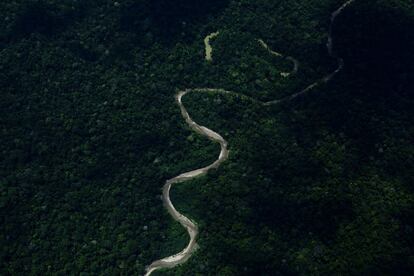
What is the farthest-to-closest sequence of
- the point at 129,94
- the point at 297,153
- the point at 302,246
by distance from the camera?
the point at 129,94 < the point at 297,153 < the point at 302,246

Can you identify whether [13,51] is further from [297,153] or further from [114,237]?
[297,153]

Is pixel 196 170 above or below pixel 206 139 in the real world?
below

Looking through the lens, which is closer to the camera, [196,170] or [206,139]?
[196,170]

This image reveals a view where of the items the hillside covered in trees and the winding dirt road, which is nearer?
the hillside covered in trees

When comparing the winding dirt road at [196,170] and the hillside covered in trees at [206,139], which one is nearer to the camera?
the hillside covered in trees at [206,139]

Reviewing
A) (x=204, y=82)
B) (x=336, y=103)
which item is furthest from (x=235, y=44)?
(x=336, y=103)

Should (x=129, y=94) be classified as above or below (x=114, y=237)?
above

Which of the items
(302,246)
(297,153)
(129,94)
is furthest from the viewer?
(129,94)

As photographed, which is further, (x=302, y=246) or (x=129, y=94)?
(x=129, y=94)
